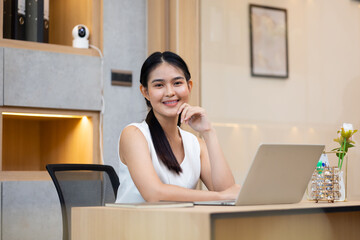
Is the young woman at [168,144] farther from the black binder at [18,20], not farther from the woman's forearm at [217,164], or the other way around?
the black binder at [18,20]

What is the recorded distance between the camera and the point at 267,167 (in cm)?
139

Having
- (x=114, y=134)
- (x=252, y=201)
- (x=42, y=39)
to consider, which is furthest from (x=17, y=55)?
(x=252, y=201)

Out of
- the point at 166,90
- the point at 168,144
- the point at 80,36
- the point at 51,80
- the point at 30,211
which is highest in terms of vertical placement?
the point at 80,36

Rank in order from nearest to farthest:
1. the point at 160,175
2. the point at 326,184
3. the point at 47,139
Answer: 1. the point at 326,184
2. the point at 160,175
3. the point at 47,139

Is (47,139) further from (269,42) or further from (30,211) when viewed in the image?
(269,42)

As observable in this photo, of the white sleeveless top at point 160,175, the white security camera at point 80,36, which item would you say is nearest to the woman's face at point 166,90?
the white sleeveless top at point 160,175

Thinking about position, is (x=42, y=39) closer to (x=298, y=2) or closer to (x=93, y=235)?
(x=298, y=2)

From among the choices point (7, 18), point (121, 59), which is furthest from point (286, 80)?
point (7, 18)

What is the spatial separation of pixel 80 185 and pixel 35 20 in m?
1.36

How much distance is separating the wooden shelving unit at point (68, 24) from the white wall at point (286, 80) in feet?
2.16

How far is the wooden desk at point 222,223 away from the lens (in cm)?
118

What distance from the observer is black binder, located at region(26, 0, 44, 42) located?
3.16 m

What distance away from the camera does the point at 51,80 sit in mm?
3170

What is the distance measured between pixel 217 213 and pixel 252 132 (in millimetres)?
2266
